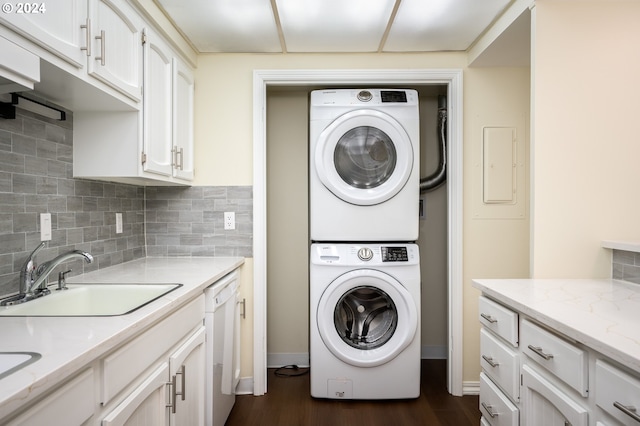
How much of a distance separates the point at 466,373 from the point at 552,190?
4.56ft

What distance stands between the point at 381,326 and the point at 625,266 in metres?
1.32

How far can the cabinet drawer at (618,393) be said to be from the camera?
822 mm

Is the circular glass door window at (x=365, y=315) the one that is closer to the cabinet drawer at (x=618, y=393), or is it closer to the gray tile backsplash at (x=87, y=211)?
the gray tile backsplash at (x=87, y=211)

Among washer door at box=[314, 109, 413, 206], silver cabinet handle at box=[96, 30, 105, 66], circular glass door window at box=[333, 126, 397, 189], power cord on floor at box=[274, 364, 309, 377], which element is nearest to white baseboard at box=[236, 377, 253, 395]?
power cord on floor at box=[274, 364, 309, 377]

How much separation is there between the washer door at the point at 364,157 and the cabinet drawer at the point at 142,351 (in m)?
1.22

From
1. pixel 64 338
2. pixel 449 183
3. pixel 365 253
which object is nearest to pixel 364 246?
pixel 365 253

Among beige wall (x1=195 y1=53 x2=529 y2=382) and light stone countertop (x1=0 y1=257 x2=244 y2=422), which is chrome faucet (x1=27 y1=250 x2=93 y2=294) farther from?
beige wall (x1=195 y1=53 x2=529 y2=382)

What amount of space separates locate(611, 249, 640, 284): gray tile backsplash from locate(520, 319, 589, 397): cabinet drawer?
0.68 meters

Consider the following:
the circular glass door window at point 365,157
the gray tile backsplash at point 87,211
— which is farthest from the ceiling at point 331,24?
the gray tile backsplash at point 87,211

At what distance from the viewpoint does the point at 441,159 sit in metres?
2.87

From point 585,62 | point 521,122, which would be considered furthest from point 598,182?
point 521,122

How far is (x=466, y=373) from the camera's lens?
2500 mm

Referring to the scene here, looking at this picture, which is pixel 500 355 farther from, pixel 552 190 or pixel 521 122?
pixel 521 122

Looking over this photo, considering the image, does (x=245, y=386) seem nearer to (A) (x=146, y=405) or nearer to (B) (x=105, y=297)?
(B) (x=105, y=297)
